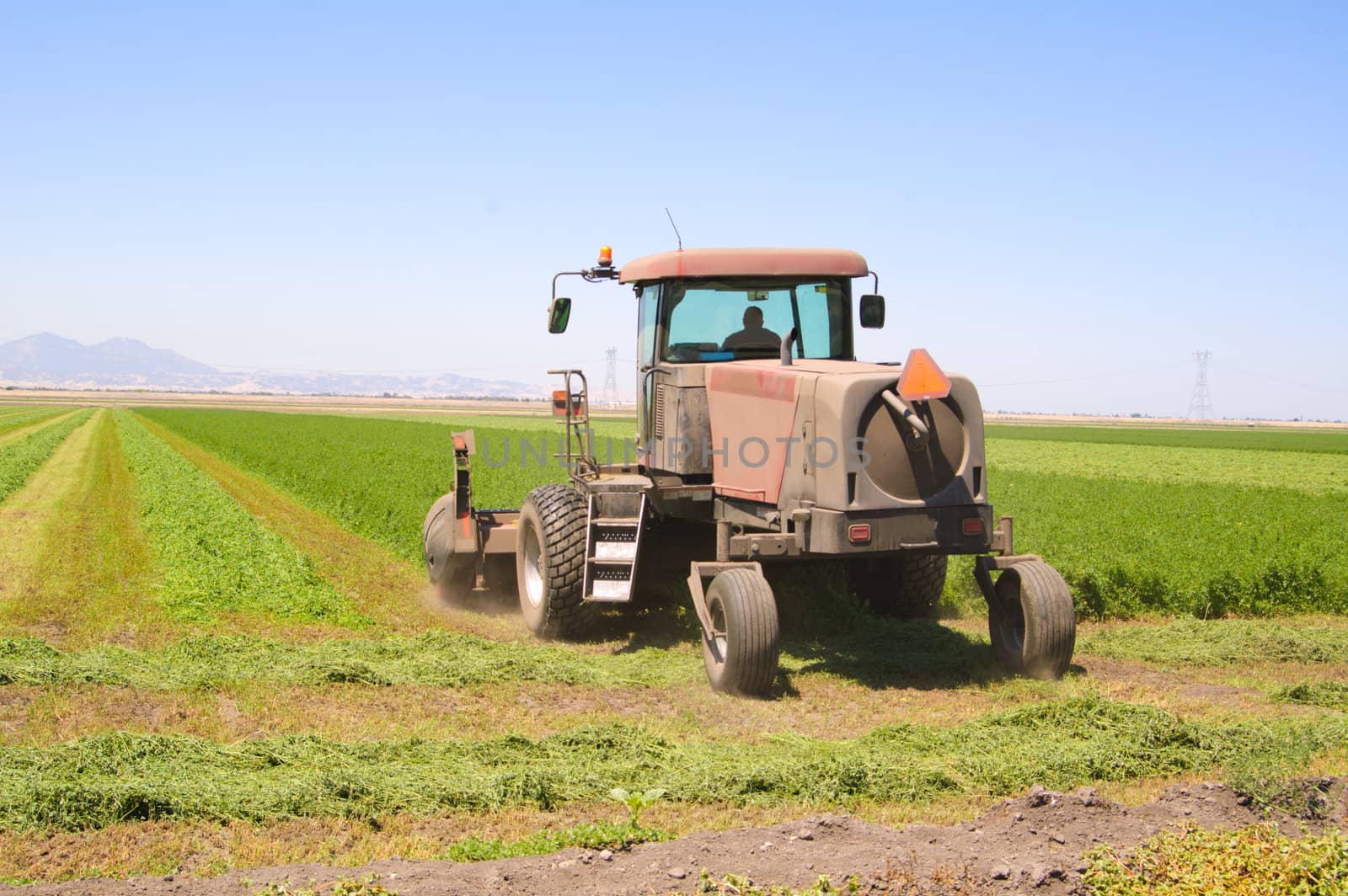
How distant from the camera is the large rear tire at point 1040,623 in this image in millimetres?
8195

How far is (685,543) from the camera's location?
34.4ft

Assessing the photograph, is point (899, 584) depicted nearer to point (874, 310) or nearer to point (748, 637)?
point (874, 310)

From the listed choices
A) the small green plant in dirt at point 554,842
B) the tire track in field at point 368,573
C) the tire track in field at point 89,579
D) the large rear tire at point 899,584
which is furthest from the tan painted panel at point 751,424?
the tire track in field at point 89,579

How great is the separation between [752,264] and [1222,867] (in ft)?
19.1

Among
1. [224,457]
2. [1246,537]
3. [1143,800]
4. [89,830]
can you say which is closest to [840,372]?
[1143,800]

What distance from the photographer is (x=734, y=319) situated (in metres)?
9.49

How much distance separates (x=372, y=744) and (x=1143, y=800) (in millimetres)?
4043

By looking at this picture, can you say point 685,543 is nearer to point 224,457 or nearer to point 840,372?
point 840,372

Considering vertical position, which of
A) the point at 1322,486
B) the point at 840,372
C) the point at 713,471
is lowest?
the point at 1322,486

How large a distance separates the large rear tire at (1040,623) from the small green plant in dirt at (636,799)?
3607mm

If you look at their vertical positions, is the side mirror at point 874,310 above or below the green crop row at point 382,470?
above

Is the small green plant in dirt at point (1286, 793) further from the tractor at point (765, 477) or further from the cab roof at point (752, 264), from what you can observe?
the cab roof at point (752, 264)

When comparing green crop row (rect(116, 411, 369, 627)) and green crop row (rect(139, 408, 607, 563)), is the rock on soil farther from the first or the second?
green crop row (rect(139, 408, 607, 563))

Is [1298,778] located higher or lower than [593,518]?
lower
